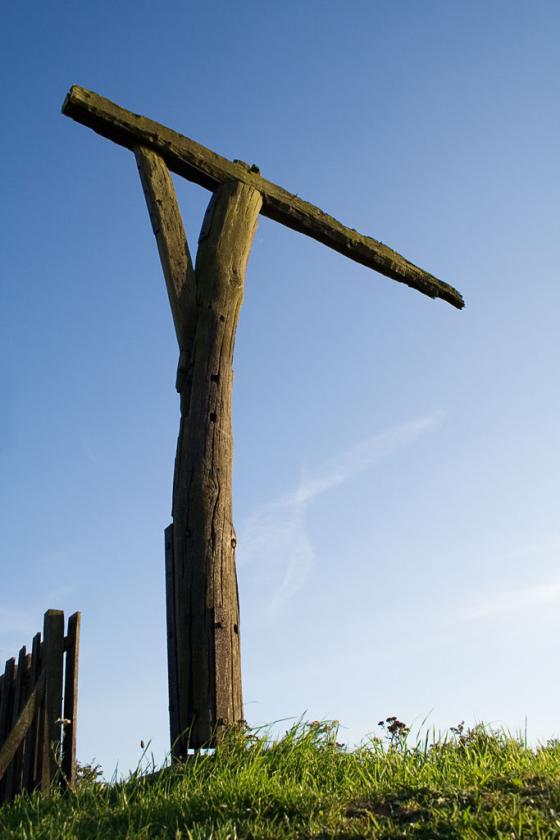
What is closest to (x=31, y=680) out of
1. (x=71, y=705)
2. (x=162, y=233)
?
(x=71, y=705)

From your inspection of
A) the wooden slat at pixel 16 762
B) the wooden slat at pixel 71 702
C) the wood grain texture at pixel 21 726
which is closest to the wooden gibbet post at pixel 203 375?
the wooden slat at pixel 71 702

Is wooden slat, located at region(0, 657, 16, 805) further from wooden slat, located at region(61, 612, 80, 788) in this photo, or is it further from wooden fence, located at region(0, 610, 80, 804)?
wooden slat, located at region(61, 612, 80, 788)

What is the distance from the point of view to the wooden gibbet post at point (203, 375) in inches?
205

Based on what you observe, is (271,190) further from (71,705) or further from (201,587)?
(71,705)

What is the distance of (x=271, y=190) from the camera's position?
286 inches

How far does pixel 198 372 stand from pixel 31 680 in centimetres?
296

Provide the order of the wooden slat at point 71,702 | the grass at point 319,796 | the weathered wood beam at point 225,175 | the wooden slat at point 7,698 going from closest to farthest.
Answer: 1. the grass at point 319,796
2. the wooden slat at point 71,702
3. the weathered wood beam at point 225,175
4. the wooden slat at point 7,698

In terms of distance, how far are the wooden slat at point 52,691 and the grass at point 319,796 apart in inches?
16.0

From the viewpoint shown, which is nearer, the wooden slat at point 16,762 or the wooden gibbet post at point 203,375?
the wooden gibbet post at point 203,375

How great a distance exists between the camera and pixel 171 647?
5.39 metres

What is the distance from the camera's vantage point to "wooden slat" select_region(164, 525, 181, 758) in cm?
516

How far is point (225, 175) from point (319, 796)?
4982 millimetres

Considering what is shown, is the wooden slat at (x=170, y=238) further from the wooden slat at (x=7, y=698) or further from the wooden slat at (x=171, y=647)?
the wooden slat at (x=7, y=698)

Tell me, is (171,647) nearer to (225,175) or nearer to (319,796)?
(319,796)
